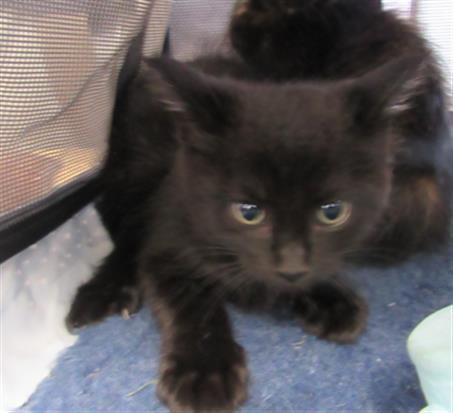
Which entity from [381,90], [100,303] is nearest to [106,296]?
[100,303]

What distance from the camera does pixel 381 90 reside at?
860 mm

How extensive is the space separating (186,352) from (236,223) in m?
0.23

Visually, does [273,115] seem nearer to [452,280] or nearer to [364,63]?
[364,63]

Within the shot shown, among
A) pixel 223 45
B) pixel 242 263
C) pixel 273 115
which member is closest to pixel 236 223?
pixel 242 263

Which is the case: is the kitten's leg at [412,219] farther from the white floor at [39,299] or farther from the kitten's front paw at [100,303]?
the white floor at [39,299]

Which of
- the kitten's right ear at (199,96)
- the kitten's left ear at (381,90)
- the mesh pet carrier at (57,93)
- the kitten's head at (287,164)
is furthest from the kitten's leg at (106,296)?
the kitten's left ear at (381,90)

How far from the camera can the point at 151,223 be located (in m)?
1.15

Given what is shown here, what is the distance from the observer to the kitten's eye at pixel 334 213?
2.85 ft

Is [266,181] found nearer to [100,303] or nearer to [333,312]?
[333,312]

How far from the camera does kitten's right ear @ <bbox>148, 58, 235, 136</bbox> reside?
0.83m

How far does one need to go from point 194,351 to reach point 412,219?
2.01 feet

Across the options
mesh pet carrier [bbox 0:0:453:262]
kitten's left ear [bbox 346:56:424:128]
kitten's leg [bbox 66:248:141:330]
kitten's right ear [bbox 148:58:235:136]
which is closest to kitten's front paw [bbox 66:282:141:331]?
kitten's leg [bbox 66:248:141:330]

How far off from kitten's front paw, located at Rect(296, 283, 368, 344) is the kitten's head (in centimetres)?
16

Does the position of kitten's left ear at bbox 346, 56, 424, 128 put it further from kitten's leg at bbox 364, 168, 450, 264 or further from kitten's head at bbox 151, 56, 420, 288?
kitten's leg at bbox 364, 168, 450, 264
